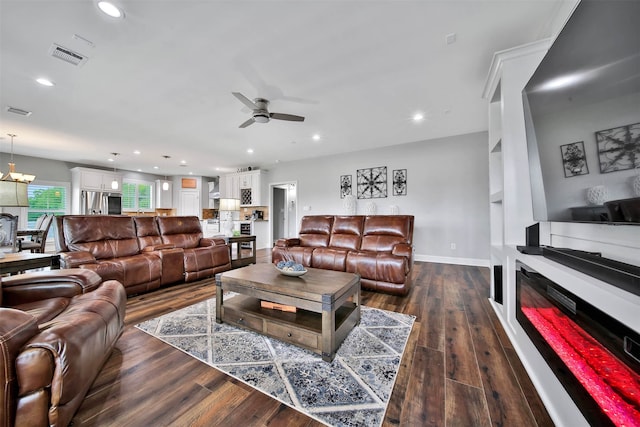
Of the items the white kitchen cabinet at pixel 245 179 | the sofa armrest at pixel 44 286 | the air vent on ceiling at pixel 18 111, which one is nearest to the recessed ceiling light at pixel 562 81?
the sofa armrest at pixel 44 286

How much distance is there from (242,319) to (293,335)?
1.72ft

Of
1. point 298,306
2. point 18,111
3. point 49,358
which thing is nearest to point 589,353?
point 298,306

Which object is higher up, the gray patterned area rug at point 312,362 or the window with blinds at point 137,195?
the window with blinds at point 137,195


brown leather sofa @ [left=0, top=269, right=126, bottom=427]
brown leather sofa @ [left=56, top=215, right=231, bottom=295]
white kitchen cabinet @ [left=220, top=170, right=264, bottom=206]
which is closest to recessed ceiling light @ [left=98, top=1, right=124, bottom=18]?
brown leather sofa @ [left=0, top=269, right=126, bottom=427]

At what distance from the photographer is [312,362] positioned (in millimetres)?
1669

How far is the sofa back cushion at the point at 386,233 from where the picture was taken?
348 cm

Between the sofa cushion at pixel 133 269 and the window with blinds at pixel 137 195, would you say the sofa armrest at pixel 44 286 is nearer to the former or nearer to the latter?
the sofa cushion at pixel 133 269

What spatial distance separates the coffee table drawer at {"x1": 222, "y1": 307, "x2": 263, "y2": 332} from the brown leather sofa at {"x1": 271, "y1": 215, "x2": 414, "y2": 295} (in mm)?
1561

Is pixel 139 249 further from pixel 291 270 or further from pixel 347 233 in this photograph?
pixel 347 233

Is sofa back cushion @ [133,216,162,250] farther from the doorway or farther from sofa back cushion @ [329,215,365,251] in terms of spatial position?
the doorway

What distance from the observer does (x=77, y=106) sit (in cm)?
342

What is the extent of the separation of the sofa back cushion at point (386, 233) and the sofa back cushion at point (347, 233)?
10cm

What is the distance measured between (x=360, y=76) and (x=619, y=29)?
6.91 feet

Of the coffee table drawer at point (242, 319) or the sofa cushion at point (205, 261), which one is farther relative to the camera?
the sofa cushion at point (205, 261)
